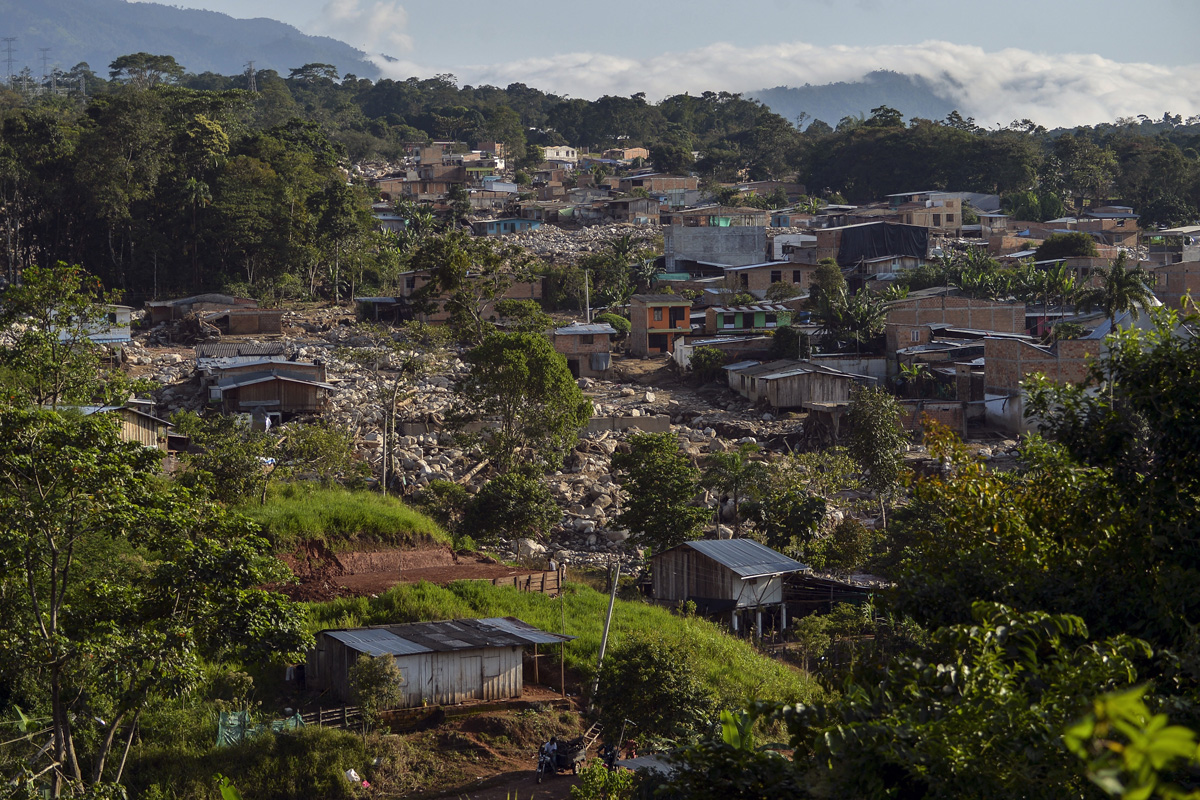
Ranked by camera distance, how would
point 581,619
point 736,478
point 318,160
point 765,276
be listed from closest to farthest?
point 581,619
point 736,478
point 765,276
point 318,160

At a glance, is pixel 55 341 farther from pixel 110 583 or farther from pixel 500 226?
pixel 500 226

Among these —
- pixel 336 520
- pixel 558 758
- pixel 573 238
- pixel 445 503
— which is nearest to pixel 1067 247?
pixel 573 238

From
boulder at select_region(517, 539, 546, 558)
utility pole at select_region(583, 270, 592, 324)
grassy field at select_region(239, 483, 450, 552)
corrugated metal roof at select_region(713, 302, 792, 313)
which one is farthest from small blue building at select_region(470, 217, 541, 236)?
grassy field at select_region(239, 483, 450, 552)

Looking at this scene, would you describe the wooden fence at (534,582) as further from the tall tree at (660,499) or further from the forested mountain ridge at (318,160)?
the forested mountain ridge at (318,160)

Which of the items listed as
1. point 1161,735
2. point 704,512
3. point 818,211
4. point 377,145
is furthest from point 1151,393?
point 377,145

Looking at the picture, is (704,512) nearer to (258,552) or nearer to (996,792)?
(258,552)

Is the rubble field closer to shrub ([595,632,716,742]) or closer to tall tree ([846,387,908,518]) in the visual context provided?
tall tree ([846,387,908,518])
